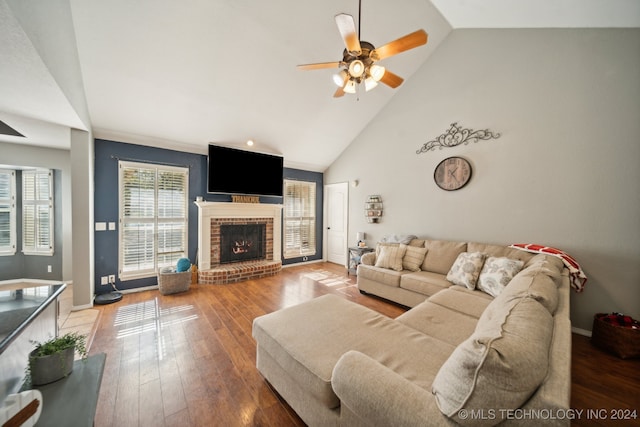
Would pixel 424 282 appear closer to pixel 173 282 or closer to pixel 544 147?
pixel 544 147

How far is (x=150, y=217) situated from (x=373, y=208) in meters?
3.98

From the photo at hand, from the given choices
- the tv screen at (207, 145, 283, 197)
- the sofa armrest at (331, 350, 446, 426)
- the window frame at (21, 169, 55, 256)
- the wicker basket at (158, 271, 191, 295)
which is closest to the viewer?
the sofa armrest at (331, 350, 446, 426)

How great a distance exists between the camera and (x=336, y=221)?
5512 mm

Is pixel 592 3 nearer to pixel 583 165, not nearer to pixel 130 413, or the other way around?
pixel 583 165

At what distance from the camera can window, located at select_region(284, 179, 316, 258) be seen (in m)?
5.24

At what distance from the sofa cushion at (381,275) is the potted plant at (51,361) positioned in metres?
2.99

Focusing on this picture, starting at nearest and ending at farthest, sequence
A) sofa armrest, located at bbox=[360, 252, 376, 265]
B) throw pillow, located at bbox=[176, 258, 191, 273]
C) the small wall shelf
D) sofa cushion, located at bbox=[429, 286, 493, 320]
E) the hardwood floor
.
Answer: the hardwood floor, sofa cushion, located at bbox=[429, 286, 493, 320], throw pillow, located at bbox=[176, 258, 191, 273], sofa armrest, located at bbox=[360, 252, 376, 265], the small wall shelf

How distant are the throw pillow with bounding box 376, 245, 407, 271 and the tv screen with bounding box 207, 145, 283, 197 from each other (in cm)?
249

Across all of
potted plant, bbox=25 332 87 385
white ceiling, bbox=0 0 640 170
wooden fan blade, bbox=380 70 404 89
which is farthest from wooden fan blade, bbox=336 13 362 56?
potted plant, bbox=25 332 87 385

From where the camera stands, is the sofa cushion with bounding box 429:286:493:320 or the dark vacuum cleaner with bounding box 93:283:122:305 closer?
the sofa cushion with bounding box 429:286:493:320

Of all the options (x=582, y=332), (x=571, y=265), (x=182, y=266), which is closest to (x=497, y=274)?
(x=571, y=265)

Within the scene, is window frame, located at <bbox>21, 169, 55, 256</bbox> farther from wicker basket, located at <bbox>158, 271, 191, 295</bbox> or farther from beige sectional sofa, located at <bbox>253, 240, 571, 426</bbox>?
beige sectional sofa, located at <bbox>253, 240, 571, 426</bbox>

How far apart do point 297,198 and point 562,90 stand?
14.7 feet

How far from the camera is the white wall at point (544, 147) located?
7.59 feet
